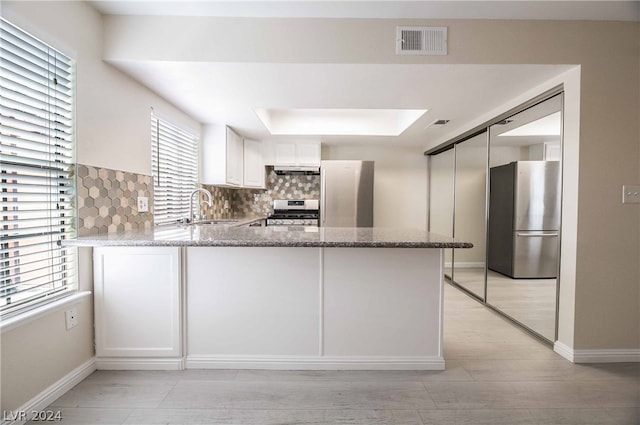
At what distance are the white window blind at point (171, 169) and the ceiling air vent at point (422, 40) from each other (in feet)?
7.09

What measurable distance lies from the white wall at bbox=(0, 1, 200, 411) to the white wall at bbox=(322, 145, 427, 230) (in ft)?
10.1

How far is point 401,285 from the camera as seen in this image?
1.95 metres

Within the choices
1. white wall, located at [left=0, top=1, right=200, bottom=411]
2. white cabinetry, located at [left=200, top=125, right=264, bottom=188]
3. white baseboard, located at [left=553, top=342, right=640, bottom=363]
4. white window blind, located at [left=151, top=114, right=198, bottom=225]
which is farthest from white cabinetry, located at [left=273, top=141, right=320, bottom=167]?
white baseboard, located at [left=553, top=342, right=640, bottom=363]

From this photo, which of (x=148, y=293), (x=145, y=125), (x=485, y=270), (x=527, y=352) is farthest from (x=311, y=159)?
(x=527, y=352)

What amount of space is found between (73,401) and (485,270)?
3505 mm

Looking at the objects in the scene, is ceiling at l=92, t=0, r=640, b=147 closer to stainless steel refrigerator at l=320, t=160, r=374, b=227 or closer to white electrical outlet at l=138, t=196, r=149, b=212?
white electrical outlet at l=138, t=196, r=149, b=212

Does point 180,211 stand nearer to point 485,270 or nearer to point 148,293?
point 148,293

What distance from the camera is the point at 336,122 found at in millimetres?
4348

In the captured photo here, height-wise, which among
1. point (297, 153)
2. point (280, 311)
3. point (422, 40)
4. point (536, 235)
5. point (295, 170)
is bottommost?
point (280, 311)

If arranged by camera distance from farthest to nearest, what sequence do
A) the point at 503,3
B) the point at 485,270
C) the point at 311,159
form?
1. the point at 311,159
2. the point at 485,270
3. the point at 503,3

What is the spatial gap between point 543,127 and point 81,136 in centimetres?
327

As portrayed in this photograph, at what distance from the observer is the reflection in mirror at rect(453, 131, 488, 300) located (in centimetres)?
317

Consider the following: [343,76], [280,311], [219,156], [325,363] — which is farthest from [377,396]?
[219,156]

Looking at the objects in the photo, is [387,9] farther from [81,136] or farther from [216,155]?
[216,155]
